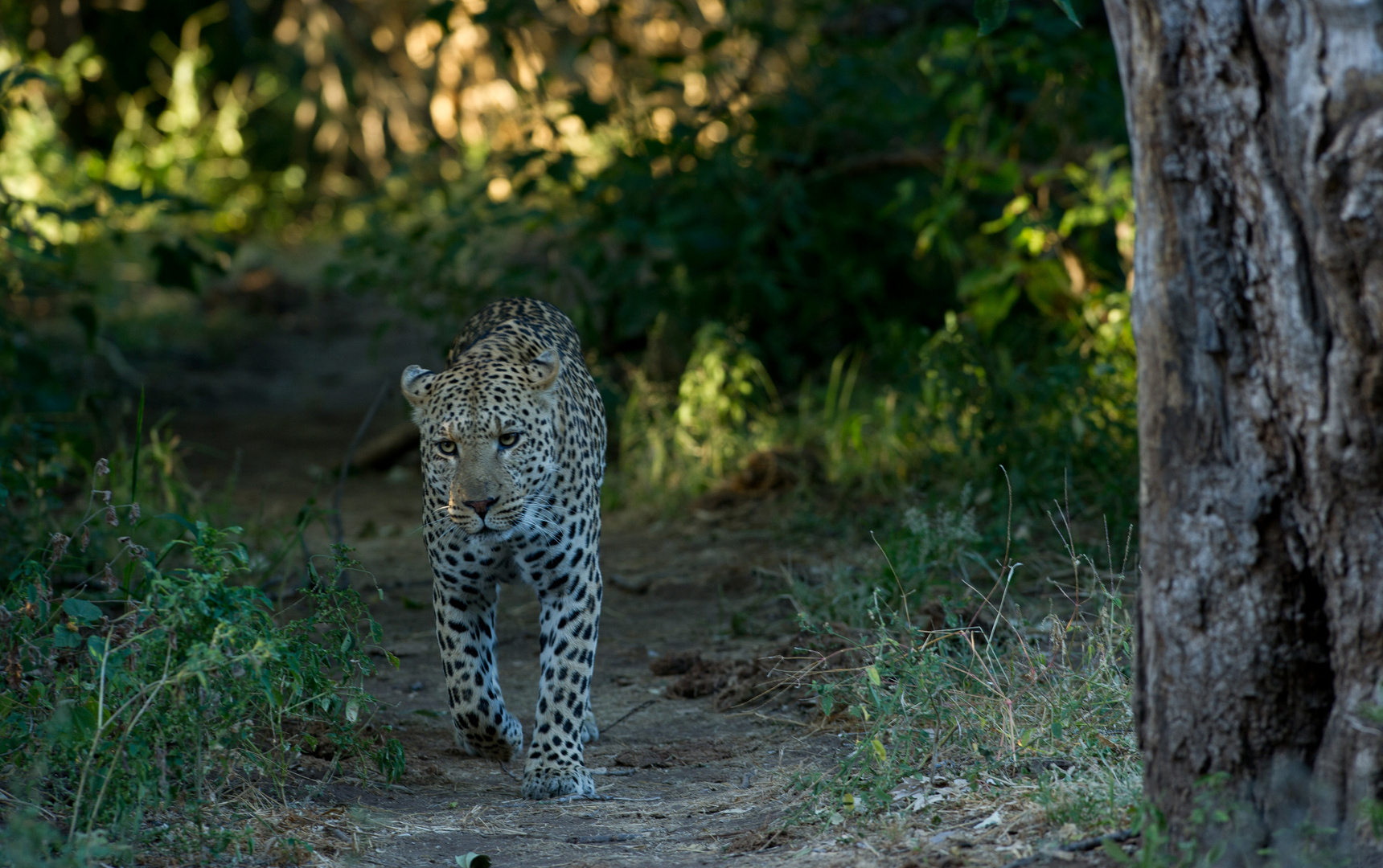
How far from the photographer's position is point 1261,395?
9.37 feet

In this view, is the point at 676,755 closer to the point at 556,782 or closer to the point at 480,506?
the point at 556,782

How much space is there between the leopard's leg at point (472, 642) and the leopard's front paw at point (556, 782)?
39cm

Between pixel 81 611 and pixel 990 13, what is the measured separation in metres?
2.98

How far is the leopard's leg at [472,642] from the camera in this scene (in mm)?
4848

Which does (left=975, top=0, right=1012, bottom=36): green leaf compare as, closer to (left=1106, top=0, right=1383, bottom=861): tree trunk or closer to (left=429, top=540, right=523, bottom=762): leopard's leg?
(left=1106, top=0, right=1383, bottom=861): tree trunk

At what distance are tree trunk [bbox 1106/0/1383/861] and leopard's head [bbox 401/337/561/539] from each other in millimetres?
2335

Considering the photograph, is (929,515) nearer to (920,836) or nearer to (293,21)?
(920,836)

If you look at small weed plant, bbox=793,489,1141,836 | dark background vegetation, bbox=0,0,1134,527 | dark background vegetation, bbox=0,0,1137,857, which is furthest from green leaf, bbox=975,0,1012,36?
dark background vegetation, bbox=0,0,1134,527

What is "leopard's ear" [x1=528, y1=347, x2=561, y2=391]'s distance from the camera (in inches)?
199

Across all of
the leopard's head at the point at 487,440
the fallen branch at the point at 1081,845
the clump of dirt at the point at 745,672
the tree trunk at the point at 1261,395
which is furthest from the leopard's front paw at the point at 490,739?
the tree trunk at the point at 1261,395

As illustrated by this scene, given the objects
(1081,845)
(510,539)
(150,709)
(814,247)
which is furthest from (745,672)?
(814,247)

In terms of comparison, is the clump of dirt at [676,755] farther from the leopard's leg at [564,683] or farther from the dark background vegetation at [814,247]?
the dark background vegetation at [814,247]

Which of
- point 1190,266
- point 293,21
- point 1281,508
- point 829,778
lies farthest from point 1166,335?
point 293,21

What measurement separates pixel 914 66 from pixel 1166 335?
709cm
